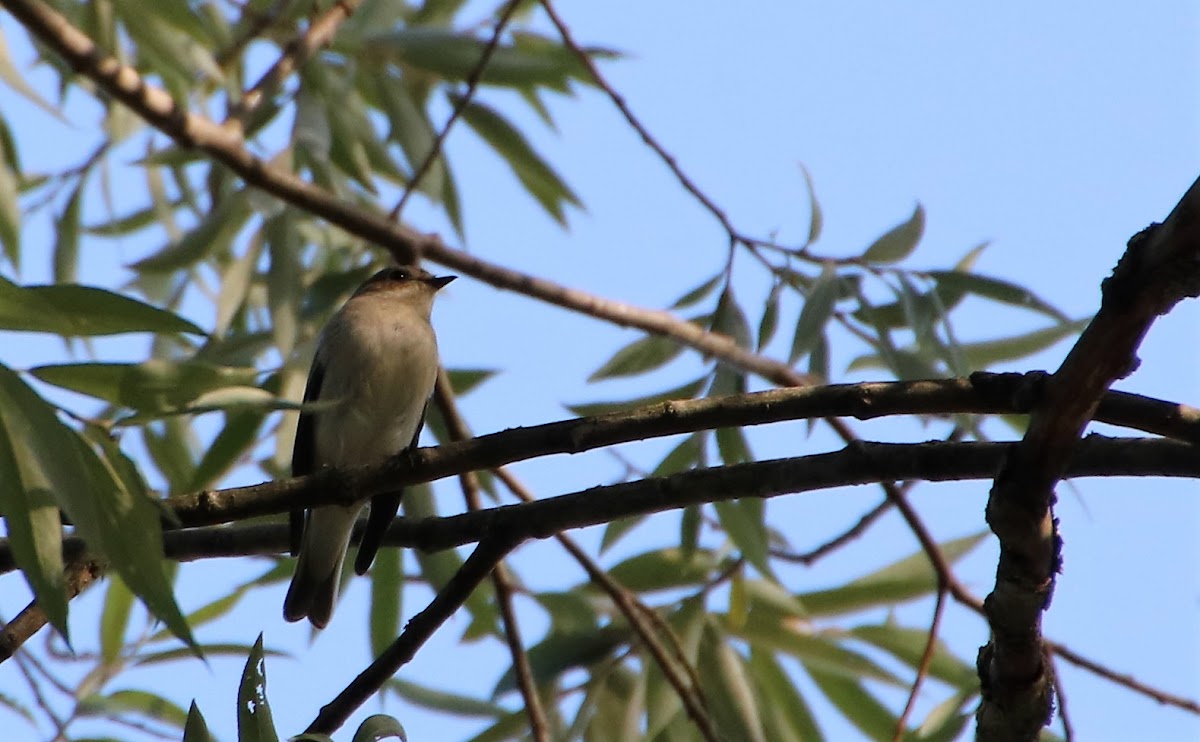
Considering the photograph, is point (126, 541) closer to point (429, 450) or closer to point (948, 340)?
point (429, 450)

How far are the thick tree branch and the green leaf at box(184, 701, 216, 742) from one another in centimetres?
103

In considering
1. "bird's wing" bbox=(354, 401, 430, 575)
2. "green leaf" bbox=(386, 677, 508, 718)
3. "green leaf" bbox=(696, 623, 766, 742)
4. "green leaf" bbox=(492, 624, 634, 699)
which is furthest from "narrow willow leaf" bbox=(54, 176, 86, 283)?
"green leaf" bbox=(696, 623, 766, 742)

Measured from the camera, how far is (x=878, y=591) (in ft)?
12.7

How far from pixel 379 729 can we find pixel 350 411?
2623mm

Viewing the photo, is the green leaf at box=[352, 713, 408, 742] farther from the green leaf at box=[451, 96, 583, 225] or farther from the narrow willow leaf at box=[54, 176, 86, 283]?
the narrow willow leaf at box=[54, 176, 86, 283]

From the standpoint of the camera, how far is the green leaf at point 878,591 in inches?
151

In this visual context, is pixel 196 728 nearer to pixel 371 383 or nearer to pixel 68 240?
pixel 371 383

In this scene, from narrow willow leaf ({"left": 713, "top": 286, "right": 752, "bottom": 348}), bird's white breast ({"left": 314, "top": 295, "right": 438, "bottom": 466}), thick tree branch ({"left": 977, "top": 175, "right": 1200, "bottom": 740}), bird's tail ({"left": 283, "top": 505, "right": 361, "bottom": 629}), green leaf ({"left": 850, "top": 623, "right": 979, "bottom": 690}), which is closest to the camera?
thick tree branch ({"left": 977, "top": 175, "right": 1200, "bottom": 740})

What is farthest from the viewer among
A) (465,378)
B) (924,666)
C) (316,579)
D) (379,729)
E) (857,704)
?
(465,378)

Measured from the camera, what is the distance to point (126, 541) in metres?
1.87

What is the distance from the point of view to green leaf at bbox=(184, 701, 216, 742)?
6.12ft

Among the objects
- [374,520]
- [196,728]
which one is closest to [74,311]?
[196,728]

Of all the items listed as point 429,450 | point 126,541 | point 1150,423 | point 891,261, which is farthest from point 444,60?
point 1150,423

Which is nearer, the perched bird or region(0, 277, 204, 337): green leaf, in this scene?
region(0, 277, 204, 337): green leaf
